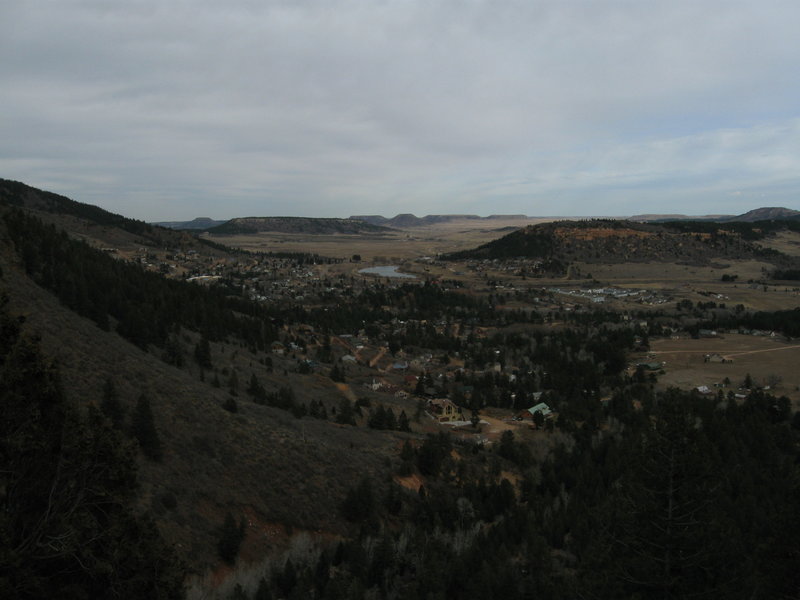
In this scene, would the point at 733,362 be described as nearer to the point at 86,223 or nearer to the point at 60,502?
the point at 60,502

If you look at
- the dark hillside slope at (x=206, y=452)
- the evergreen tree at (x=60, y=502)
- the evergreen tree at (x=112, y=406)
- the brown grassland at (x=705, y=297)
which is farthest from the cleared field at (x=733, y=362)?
the evergreen tree at (x=60, y=502)

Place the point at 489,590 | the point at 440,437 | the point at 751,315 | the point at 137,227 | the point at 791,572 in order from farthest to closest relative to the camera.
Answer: the point at 137,227 → the point at 751,315 → the point at 440,437 → the point at 489,590 → the point at 791,572

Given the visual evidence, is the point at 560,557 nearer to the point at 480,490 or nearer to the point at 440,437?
the point at 480,490

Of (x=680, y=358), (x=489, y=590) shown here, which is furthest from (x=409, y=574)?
(x=680, y=358)

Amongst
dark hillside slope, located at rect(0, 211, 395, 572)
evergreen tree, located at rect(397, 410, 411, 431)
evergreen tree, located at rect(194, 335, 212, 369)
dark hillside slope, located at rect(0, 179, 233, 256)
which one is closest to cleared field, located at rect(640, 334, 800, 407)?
evergreen tree, located at rect(397, 410, 411, 431)

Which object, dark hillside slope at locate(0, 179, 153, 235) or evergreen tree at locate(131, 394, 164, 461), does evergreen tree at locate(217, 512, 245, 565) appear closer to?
evergreen tree at locate(131, 394, 164, 461)

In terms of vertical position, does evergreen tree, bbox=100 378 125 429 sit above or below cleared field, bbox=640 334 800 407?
→ above

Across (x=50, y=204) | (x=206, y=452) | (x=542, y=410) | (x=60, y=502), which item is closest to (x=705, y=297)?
(x=542, y=410)

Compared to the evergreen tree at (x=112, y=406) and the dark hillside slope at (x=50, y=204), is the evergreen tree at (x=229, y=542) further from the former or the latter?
the dark hillside slope at (x=50, y=204)

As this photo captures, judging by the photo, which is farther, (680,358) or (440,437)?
(680,358)
